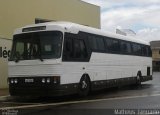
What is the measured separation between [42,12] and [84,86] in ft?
33.1

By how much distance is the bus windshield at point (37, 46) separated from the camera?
58.0 ft

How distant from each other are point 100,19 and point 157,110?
2306 cm

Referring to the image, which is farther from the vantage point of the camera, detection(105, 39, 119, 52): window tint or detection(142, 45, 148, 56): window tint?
detection(142, 45, 148, 56): window tint

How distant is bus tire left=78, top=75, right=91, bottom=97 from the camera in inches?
755

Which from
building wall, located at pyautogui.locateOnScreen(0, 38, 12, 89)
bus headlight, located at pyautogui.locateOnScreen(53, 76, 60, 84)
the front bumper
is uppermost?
building wall, located at pyautogui.locateOnScreen(0, 38, 12, 89)

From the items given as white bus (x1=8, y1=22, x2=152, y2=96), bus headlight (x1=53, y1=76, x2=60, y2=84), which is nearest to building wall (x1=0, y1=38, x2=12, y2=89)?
white bus (x1=8, y1=22, x2=152, y2=96)

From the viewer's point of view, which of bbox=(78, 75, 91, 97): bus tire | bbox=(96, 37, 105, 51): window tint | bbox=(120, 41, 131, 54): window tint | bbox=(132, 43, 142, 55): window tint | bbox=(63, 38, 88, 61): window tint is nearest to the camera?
bbox=(63, 38, 88, 61): window tint

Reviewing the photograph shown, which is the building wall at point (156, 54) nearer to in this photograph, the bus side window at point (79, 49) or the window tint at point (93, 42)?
the window tint at point (93, 42)

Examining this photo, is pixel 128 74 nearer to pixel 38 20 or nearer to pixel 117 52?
pixel 117 52

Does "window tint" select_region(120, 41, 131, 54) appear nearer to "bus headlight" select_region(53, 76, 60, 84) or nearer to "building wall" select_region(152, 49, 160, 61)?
"bus headlight" select_region(53, 76, 60, 84)

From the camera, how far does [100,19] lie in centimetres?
A: 3662

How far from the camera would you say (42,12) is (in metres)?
28.2

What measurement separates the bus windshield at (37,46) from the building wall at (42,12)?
6224 mm

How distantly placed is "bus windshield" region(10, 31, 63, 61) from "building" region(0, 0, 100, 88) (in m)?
5.89
